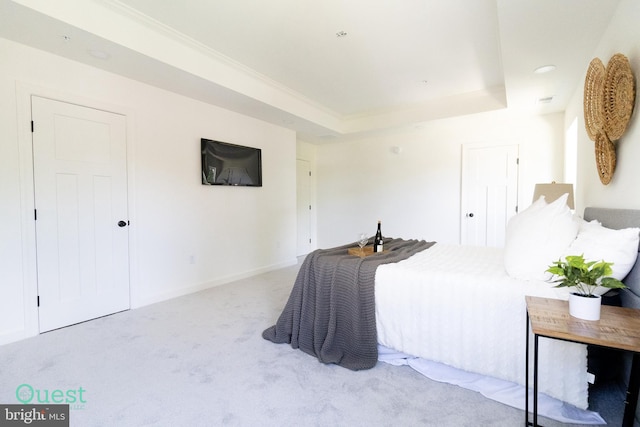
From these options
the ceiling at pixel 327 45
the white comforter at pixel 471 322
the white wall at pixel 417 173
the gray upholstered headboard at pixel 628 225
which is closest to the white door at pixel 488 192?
the white wall at pixel 417 173

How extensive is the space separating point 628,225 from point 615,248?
32 cm

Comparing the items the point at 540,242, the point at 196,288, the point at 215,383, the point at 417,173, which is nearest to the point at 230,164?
the point at 196,288

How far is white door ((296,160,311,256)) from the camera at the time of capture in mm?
6160

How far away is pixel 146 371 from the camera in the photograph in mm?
2002

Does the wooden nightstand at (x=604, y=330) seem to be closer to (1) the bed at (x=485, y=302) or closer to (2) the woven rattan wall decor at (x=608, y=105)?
(1) the bed at (x=485, y=302)

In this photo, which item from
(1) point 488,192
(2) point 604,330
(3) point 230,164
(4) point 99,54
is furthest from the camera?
(1) point 488,192

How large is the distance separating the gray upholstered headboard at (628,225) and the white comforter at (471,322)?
26 cm

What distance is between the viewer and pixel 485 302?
172cm

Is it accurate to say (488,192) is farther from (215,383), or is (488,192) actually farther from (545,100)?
(215,383)

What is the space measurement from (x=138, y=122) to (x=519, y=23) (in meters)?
3.58

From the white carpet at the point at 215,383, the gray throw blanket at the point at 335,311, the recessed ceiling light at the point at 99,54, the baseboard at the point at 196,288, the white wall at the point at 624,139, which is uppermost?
the recessed ceiling light at the point at 99,54

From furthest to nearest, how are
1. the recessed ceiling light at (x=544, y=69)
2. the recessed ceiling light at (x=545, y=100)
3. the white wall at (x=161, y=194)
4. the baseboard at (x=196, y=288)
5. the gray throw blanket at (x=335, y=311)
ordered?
the recessed ceiling light at (x=545, y=100)
the baseboard at (x=196, y=288)
the recessed ceiling light at (x=544, y=69)
the white wall at (x=161, y=194)
the gray throw blanket at (x=335, y=311)

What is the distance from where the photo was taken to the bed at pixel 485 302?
1529 mm

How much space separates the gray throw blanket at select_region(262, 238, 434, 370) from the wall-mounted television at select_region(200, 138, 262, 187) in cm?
222
